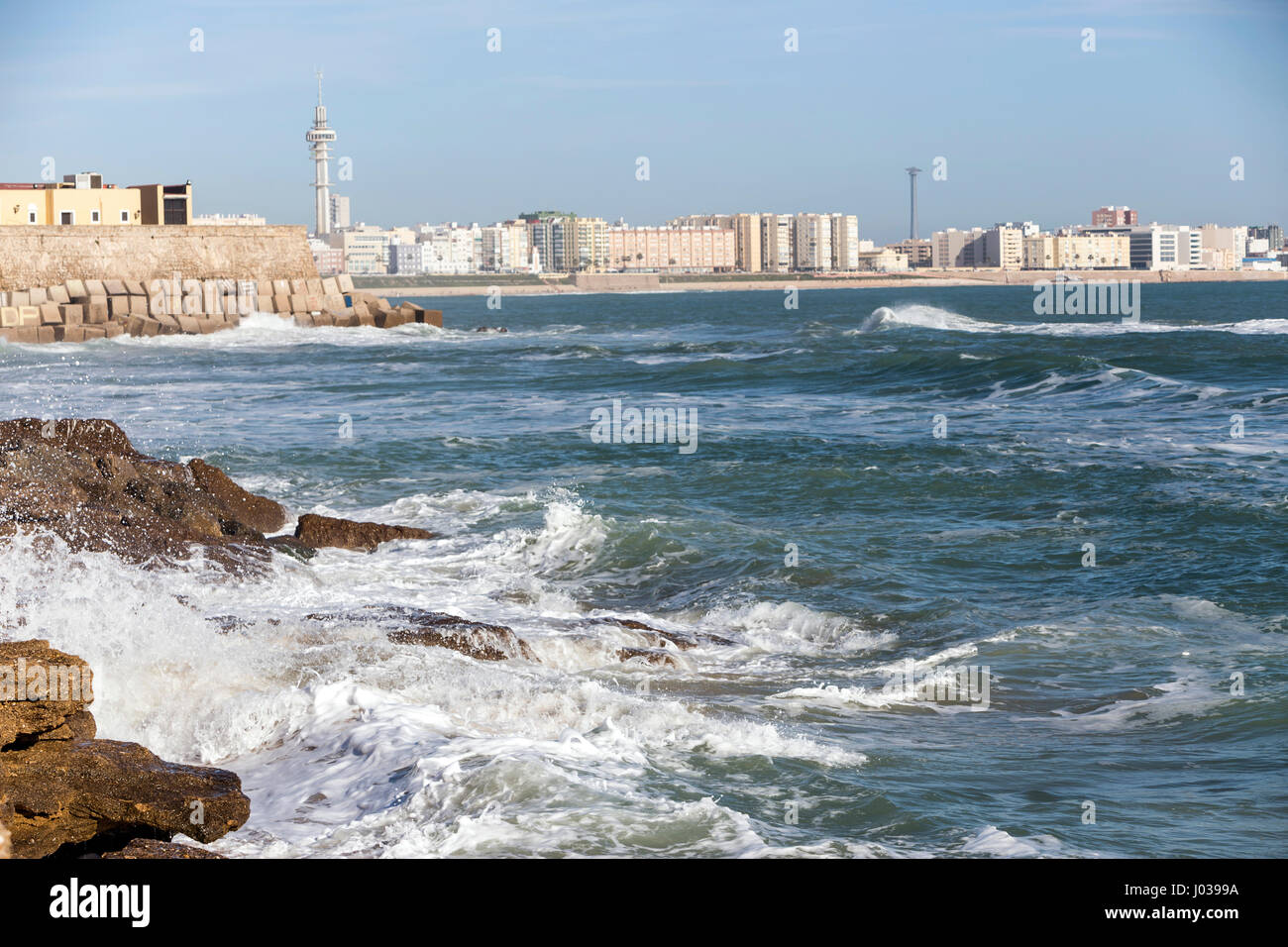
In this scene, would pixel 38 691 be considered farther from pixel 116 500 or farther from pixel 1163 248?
pixel 1163 248

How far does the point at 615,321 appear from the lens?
6850cm

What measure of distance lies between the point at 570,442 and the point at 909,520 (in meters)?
A: 7.65

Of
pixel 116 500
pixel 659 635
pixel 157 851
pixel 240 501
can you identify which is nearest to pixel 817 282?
pixel 240 501

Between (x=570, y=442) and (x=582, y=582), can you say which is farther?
(x=570, y=442)

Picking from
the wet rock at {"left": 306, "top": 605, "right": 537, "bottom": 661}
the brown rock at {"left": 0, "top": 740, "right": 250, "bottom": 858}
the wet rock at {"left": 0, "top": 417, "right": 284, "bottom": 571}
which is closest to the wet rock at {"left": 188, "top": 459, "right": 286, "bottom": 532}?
the wet rock at {"left": 0, "top": 417, "right": 284, "bottom": 571}

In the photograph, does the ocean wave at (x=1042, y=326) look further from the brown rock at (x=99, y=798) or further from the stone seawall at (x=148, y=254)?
the brown rock at (x=99, y=798)

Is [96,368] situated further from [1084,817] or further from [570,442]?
[1084,817]

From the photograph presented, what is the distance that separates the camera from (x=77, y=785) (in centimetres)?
511

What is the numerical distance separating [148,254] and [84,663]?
44430 mm

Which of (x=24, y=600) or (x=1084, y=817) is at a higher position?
(x=24, y=600)

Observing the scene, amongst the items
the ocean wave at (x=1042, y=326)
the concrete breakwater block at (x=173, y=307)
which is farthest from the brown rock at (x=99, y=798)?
the ocean wave at (x=1042, y=326)

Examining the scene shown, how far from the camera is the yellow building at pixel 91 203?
4684 centimetres
